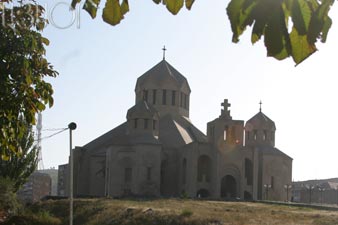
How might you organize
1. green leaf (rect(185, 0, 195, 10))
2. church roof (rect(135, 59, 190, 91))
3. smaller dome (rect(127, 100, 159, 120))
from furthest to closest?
1. church roof (rect(135, 59, 190, 91))
2. smaller dome (rect(127, 100, 159, 120))
3. green leaf (rect(185, 0, 195, 10))

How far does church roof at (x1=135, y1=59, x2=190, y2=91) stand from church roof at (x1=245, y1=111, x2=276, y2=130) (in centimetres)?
671

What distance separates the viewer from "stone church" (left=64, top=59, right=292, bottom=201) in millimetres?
44656

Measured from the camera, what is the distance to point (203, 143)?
4581cm

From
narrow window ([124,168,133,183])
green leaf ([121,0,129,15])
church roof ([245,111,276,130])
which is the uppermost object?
church roof ([245,111,276,130])

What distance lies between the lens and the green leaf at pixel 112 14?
282cm

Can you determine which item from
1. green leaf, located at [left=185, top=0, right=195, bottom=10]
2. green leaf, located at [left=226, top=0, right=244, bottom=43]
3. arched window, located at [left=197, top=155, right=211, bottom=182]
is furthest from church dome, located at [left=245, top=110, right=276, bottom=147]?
green leaf, located at [left=226, top=0, right=244, bottom=43]

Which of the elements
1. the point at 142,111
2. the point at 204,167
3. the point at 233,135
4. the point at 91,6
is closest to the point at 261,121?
the point at 233,135

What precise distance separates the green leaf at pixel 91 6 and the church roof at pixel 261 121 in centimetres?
4683

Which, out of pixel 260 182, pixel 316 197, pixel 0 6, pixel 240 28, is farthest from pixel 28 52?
pixel 316 197

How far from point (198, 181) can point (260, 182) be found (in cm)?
576

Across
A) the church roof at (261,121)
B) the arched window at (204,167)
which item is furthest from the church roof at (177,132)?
the church roof at (261,121)

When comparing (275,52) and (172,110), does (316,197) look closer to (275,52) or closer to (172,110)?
(172,110)

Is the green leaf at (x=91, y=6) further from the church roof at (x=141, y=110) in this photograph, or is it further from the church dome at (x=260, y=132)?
the church dome at (x=260, y=132)

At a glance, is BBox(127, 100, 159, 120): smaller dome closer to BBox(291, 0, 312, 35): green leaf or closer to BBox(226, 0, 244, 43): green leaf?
BBox(226, 0, 244, 43): green leaf
